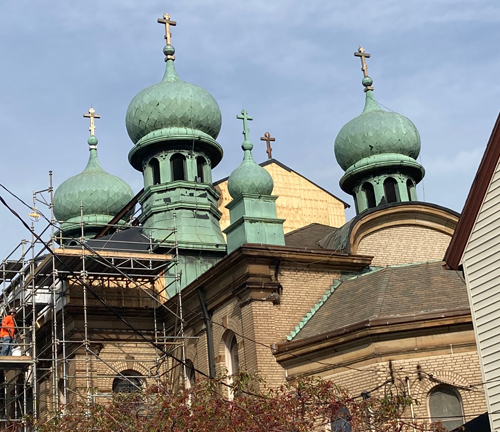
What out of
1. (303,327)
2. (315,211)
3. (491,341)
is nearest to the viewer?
(491,341)

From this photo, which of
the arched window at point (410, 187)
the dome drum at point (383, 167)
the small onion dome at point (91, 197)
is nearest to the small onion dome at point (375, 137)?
the dome drum at point (383, 167)

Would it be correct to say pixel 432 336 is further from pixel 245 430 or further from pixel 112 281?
pixel 112 281

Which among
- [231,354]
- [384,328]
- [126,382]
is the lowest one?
[384,328]

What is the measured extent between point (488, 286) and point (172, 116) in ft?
57.7

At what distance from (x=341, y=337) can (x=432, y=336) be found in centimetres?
194

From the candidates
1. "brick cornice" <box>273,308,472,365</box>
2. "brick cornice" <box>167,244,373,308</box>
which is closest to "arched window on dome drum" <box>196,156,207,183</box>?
"brick cornice" <box>167,244,373,308</box>

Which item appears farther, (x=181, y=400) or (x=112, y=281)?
(x=112, y=281)

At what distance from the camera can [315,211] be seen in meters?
39.0

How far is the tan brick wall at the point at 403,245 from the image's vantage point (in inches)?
1031

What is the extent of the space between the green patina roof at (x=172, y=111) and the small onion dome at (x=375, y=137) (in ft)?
13.7

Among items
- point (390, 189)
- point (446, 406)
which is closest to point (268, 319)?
point (446, 406)

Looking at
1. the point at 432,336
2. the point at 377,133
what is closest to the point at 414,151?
the point at 377,133

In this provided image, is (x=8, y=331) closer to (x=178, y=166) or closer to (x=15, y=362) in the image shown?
(x=15, y=362)

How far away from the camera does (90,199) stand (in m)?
38.1
